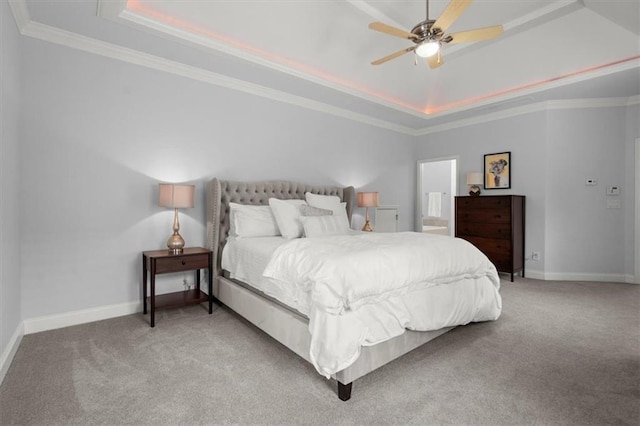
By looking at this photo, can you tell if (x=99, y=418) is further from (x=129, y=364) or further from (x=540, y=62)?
(x=540, y=62)

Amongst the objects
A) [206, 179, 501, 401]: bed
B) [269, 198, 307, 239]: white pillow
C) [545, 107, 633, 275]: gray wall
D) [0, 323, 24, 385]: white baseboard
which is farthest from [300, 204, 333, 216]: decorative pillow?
[545, 107, 633, 275]: gray wall

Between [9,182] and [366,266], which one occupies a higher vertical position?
[9,182]

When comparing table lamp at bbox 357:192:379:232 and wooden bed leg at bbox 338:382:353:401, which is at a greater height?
table lamp at bbox 357:192:379:232

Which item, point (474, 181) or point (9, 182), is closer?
point (9, 182)

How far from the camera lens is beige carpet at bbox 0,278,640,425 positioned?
1.68 metres

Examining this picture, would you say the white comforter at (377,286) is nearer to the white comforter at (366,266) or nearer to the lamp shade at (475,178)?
the white comforter at (366,266)

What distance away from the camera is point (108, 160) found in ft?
10.1

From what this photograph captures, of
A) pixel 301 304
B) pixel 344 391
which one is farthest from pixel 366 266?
pixel 344 391

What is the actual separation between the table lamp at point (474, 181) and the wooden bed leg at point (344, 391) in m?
4.38

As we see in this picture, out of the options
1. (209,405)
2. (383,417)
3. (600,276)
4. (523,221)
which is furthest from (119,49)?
(600,276)

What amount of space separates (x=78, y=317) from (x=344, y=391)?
265 cm

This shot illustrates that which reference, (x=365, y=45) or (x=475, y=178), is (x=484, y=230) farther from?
(x=365, y=45)

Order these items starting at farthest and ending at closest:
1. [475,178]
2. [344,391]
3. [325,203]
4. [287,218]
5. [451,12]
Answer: [475,178]
[325,203]
[287,218]
[451,12]
[344,391]

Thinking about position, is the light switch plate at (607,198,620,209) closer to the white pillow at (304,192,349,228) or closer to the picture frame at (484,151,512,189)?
the picture frame at (484,151,512,189)
